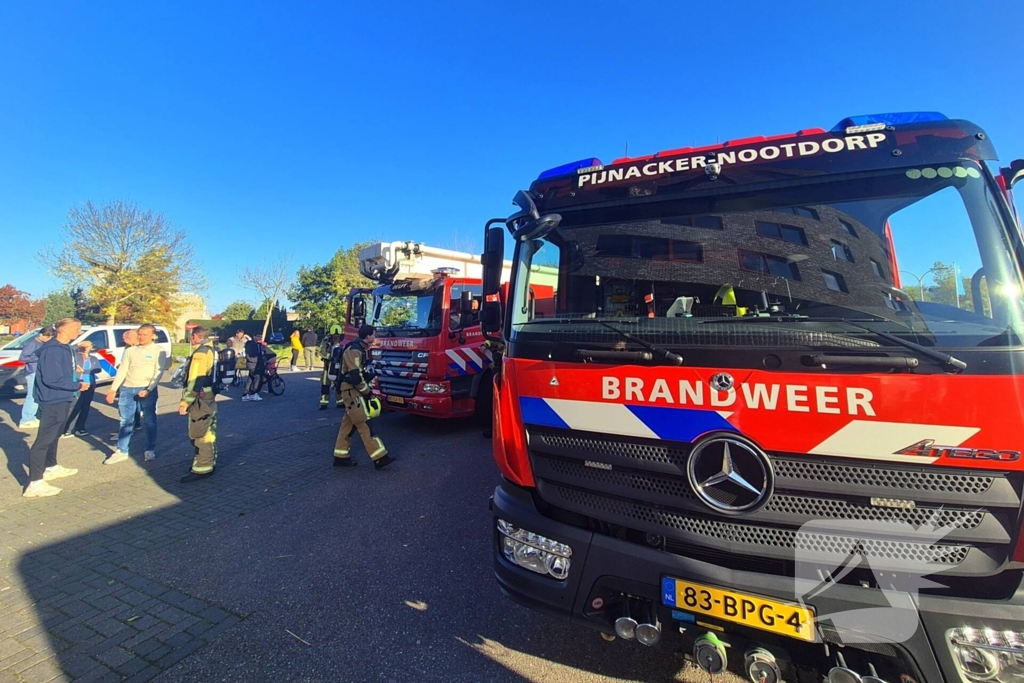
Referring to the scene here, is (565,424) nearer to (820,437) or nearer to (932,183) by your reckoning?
(820,437)

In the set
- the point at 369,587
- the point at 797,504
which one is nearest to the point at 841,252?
the point at 797,504

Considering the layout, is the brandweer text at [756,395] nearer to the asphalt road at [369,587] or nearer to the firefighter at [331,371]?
the asphalt road at [369,587]

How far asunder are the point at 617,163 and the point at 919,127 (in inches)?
55.1

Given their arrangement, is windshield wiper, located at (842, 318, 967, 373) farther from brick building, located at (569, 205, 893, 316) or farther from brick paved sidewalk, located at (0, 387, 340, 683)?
brick paved sidewalk, located at (0, 387, 340, 683)

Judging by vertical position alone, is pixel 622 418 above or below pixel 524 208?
below

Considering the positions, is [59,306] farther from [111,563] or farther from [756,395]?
[756,395]

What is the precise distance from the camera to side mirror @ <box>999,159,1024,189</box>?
2.13m

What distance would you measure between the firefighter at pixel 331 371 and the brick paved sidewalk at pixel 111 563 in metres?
1.24

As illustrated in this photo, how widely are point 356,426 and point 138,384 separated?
10.1ft

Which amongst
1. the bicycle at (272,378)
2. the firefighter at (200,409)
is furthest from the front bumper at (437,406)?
the bicycle at (272,378)

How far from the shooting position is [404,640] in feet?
9.30

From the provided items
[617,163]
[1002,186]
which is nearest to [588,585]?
[617,163]

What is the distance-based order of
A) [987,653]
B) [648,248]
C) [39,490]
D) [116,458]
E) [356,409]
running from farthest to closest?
[116,458], [356,409], [39,490], [648,248], [987,653]

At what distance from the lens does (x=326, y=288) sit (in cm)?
3250
